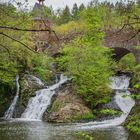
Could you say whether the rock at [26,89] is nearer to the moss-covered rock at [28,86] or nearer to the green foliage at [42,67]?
the moss-covered rock at [28,86]

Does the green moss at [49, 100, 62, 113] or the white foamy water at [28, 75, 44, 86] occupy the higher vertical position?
the white foamy water at [28, 75, 44, 86]

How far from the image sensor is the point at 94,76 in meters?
27.8

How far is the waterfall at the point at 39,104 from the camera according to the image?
84.8 feet

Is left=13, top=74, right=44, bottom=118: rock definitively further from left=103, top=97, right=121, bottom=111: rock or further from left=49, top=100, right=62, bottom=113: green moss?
left=103, top=97, right=121, bottom=111: rock

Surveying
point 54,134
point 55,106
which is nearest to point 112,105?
point 55,106

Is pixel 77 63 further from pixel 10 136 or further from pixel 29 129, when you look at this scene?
pixel 10 136

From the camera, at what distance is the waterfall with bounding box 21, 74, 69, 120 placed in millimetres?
25844

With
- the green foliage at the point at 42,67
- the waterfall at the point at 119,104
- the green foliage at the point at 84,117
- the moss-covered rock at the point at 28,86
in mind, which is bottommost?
the green foliage at the point at 84,117

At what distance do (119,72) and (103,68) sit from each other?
7747 mm

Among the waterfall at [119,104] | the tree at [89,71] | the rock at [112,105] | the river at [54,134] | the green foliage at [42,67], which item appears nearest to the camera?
the river at [54,134]

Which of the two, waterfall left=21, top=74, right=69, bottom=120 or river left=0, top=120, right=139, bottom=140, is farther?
waterfall left=21, top=74, right=69, bottom=120

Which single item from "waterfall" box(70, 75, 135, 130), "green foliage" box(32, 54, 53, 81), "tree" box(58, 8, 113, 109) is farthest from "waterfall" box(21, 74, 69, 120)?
"waterfall" box(70, 75, 135, 130)

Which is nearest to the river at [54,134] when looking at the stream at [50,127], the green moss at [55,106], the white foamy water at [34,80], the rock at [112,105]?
the stream at [50,127]

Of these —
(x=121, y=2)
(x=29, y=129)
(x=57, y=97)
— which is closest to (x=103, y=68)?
(x=57, y=97)
